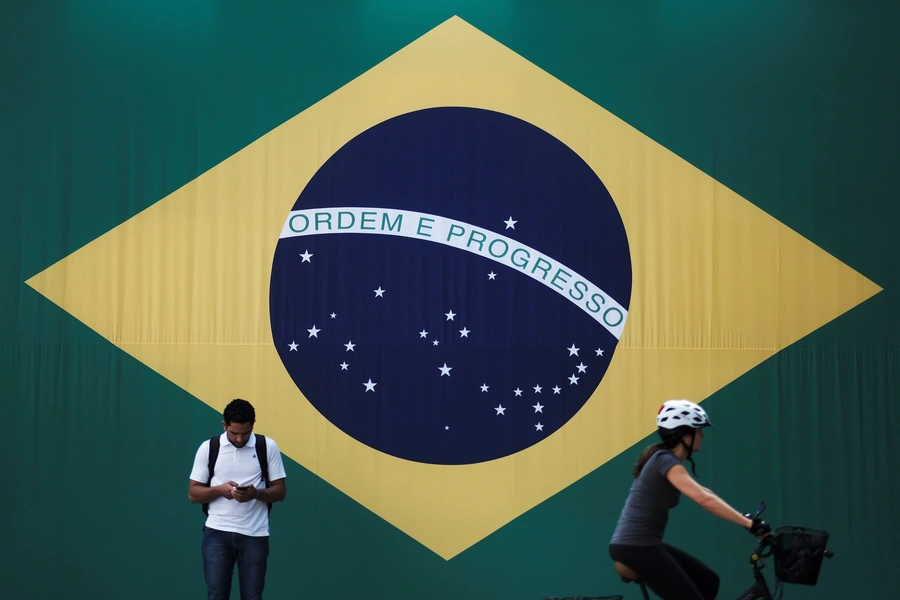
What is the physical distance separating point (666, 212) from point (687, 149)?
492mm

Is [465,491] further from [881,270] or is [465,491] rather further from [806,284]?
[881,270]

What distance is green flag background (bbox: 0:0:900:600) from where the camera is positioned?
634cm

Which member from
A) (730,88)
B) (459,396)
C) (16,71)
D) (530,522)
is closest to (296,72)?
(16,71)

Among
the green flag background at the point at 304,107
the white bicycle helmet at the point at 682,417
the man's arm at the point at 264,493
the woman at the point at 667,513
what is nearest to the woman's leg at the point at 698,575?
the woman at the point at 667,513

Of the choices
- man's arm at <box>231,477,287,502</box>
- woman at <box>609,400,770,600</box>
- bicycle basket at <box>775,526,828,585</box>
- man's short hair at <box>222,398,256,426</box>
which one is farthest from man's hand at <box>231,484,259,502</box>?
bicycle basket at <box>775,526,828,585</box>

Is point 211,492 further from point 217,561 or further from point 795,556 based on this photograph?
point 795,556

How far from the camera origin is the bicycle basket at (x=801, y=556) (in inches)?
165

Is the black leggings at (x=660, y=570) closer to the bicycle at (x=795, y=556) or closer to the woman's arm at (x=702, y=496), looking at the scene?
the bicycle at (x=795, y=556)

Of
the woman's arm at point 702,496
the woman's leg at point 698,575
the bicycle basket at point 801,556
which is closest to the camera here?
the woman's arm at point 702,496

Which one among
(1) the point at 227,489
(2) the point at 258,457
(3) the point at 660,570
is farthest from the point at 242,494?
(3) the point at 660,570

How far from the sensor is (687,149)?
21.4ft

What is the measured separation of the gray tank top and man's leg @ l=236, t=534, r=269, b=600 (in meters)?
1.96

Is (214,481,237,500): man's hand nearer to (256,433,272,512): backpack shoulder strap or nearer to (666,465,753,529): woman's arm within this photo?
(256,433,272,512): backpack shoulder strap

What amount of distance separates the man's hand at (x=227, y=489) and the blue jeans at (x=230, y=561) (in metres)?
0.21
